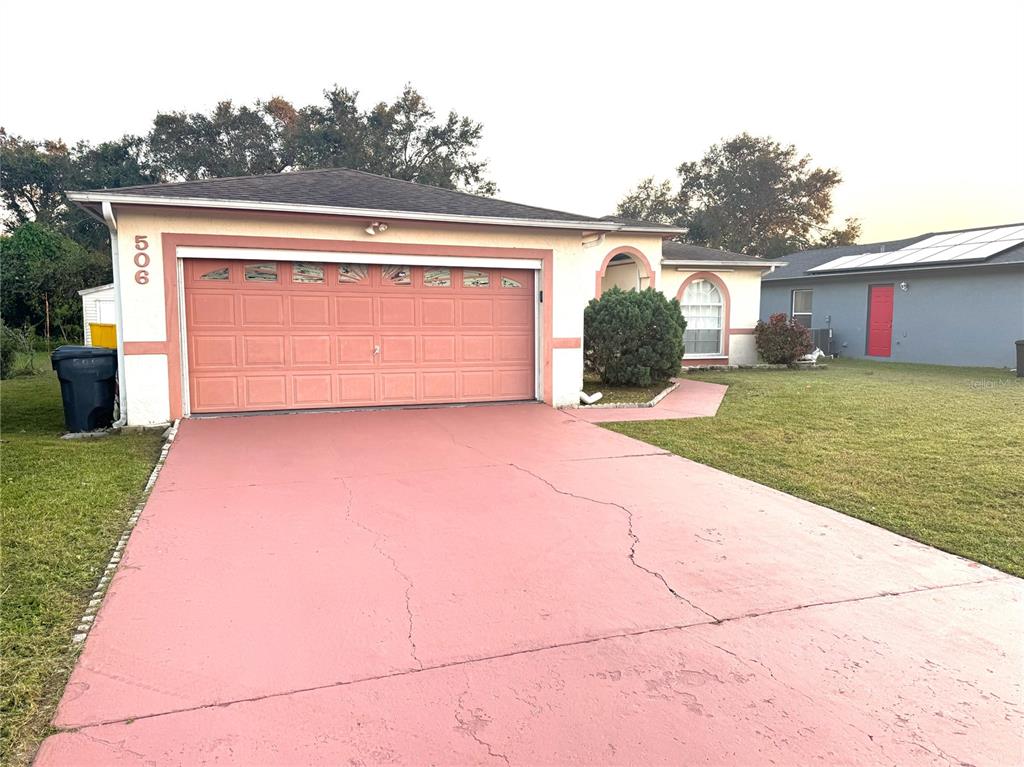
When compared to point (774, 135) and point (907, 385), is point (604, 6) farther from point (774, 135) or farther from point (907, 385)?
point (774, 135)

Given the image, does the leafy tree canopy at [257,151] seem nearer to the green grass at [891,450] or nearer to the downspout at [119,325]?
the green grass at [891,450]

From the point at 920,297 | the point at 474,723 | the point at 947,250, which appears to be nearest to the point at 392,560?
the point at 474,723

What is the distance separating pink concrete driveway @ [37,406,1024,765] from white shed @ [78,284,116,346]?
1390cm

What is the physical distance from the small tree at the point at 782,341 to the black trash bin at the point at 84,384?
1583 cm

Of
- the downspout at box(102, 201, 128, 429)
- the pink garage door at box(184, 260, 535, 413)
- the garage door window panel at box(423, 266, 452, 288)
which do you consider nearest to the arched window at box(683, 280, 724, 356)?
the pink garage door at box(184, 260, 535, 413)

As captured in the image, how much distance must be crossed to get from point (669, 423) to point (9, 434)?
349 inches

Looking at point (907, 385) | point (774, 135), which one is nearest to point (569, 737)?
point (907, 385)

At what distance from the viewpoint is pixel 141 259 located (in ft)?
28.2

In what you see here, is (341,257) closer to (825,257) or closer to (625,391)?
(625,391)

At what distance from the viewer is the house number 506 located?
857cm

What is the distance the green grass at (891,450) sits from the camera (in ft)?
16.7

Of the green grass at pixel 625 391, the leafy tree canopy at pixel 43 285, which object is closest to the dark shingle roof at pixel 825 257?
the green grass at pixel 625 391

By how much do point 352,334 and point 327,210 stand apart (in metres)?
1.85

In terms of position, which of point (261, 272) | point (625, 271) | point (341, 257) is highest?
point (625, 271)
